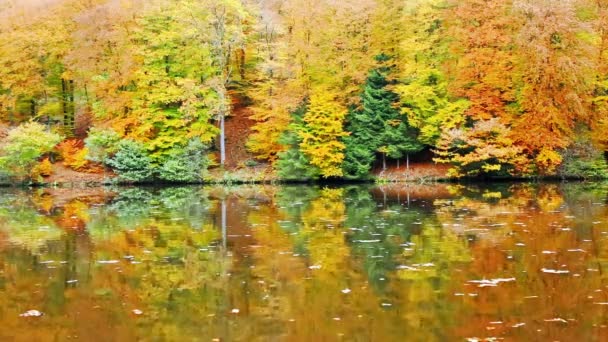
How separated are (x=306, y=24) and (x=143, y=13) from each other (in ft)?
29.4

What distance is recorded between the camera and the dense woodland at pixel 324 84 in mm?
31734

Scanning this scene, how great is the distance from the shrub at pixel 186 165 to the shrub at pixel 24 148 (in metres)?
6.39

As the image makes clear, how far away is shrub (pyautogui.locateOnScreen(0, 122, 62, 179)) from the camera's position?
35.0 m

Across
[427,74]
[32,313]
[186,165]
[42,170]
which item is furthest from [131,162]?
[32,313]

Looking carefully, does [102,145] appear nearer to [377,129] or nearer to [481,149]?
[377,129]

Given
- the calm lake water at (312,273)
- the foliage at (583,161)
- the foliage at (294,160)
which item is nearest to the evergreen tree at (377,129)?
the foliage at (294,160)

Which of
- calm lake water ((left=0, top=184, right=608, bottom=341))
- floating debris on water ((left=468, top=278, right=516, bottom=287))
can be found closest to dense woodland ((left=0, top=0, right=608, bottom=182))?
calm lake water ((left=0, top=184, right=608, bottom=341))

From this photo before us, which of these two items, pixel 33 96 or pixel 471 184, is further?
pixel 33 96

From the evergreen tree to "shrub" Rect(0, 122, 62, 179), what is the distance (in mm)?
15856

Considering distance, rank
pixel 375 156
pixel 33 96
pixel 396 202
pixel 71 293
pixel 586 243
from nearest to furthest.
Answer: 1. pixel 71 293
2. pixel 586 243
3. pixel 396 202
4. pixel 375 156
5. pixel 33 96

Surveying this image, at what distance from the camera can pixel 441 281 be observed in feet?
34.7

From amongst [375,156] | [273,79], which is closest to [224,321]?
[375,156]

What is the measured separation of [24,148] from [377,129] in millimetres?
18071

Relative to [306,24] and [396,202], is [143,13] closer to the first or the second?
[306,24]
